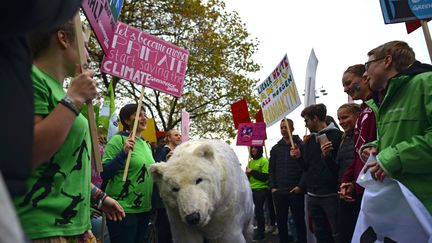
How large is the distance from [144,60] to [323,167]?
8.92 ft

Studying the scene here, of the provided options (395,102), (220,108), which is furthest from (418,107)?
(220,108)

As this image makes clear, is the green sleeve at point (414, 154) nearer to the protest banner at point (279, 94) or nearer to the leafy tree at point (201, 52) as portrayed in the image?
the protest banner at point (279, 94)

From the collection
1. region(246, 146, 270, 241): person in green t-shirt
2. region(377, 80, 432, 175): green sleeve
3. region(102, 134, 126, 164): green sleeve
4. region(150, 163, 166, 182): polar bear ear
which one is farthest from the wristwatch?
region(246, 146, 270, 241): person in green t-shirt

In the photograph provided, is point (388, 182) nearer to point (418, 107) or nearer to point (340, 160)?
point (418, 107)

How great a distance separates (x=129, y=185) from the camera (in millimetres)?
4844

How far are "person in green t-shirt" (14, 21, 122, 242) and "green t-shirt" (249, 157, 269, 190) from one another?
8756mm

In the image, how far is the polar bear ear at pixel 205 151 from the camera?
493cm

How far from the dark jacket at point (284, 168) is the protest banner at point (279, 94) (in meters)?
0.54

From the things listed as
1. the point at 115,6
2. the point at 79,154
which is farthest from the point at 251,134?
the point at 79,154

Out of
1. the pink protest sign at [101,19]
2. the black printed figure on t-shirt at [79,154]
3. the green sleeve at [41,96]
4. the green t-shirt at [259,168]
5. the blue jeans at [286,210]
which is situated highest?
the pink protest sign at [101,19]

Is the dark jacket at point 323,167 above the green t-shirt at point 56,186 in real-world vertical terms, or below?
below

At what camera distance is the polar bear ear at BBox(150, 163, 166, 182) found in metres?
4.78

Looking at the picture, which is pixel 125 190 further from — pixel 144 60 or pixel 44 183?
pixel 44 183

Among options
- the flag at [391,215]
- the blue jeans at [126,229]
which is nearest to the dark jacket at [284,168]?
the blue jeans at [126,229]
